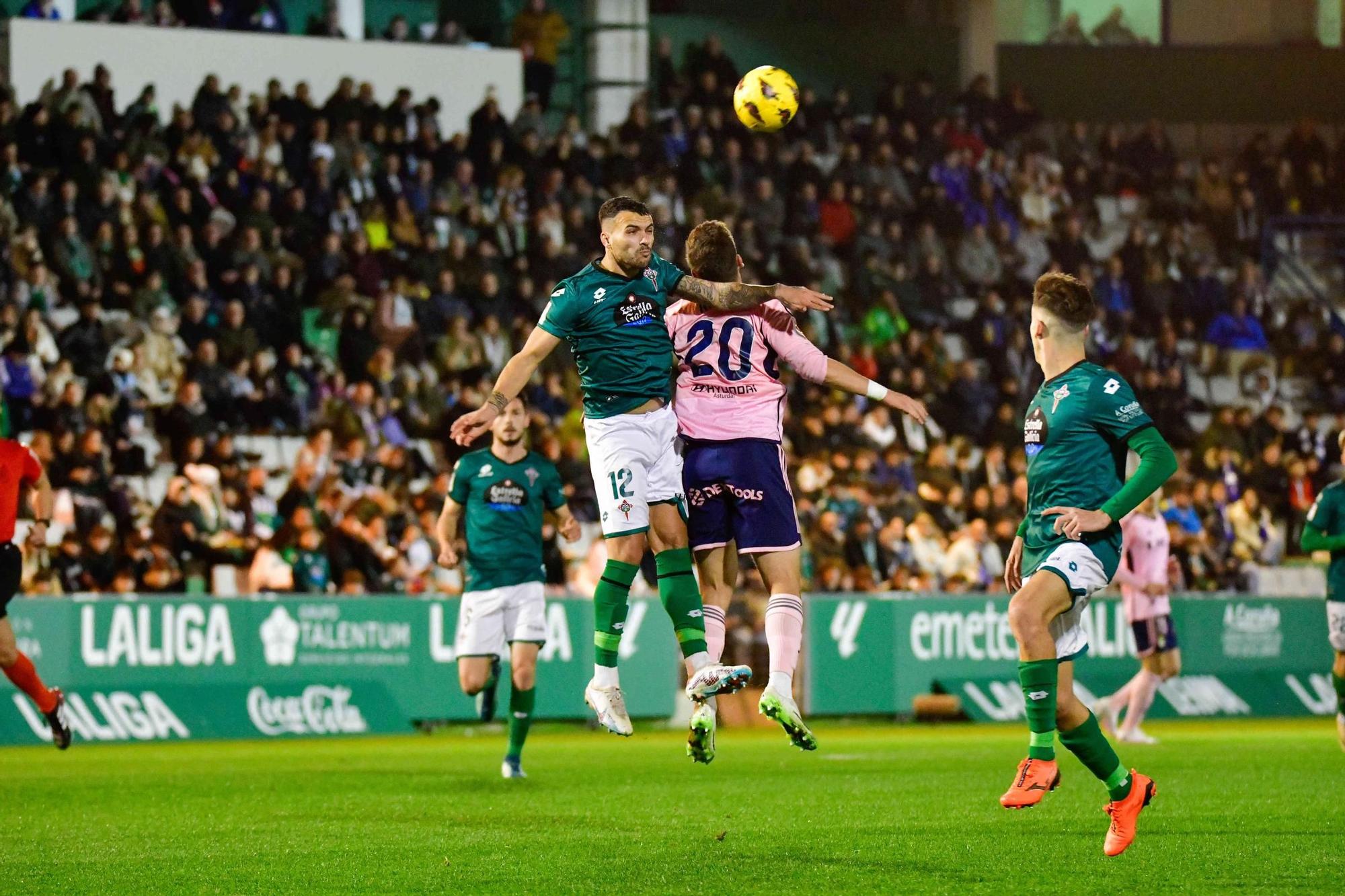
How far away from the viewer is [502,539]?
1591 centimetres

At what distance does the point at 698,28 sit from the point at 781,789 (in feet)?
75.2

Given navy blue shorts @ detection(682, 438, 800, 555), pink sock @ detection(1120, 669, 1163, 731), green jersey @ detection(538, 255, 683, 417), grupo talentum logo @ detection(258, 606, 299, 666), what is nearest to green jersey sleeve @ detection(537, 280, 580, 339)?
green jersey @ detection(538, 255, 683, 417)

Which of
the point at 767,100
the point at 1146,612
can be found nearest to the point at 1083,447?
the point at 767,100

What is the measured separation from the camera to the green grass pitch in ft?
29.6

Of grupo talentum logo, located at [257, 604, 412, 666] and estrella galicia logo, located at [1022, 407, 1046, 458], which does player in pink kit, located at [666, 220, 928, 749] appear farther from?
grupo talentum logo, located at [257, 604, 412, 666]

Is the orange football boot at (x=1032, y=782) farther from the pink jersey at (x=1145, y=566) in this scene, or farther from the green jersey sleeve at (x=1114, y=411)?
the pink jersey at (x=1145, y=566)

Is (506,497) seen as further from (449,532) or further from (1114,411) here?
(1114,411)

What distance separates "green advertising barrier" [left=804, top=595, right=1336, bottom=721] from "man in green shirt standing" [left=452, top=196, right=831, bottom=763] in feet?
40.3

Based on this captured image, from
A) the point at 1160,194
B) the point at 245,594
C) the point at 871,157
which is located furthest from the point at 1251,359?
the point at 245,594

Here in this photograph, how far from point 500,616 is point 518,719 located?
1.01 m

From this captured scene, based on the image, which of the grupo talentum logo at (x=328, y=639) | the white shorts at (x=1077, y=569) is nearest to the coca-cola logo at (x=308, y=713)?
the grupo talentum logo at (x=328, y=639)

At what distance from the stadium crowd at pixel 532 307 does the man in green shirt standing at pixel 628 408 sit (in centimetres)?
1114

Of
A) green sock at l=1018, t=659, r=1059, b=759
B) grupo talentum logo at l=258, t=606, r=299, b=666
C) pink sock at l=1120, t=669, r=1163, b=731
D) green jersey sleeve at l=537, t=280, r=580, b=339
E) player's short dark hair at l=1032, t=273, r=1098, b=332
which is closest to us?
green sock at l=1018, t=659, r=1059, b=759

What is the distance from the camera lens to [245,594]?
21078mm
